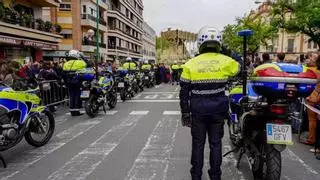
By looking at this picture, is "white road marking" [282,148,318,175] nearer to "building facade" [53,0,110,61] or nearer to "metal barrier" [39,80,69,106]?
"metal barrier" [39,80,69,106]

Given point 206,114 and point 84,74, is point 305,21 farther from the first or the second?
point 206,114

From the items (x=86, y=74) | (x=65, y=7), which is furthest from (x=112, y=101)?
(x=65, y=7)

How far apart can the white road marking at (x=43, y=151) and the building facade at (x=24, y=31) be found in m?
13.8

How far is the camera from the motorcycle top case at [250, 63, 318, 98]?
4.87 metres

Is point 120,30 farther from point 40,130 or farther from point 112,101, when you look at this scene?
point 40,130

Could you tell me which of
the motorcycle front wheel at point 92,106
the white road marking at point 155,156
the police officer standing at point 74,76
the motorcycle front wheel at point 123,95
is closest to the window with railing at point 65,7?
the motorcycle front wheel at point 123,95

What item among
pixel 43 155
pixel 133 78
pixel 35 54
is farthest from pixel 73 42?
pixel 43 155

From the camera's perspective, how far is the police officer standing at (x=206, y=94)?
501 cm

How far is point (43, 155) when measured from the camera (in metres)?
7.16

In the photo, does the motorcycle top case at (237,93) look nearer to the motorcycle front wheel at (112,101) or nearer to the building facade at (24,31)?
the motorcycle front wheel at (112,101)

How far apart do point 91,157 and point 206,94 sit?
280 cm

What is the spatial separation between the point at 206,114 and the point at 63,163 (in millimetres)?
2784

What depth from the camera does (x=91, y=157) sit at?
22.7 feet

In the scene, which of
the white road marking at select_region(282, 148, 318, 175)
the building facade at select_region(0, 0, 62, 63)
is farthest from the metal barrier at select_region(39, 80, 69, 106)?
the building facade at select_region(0, 0, 62, 63)
